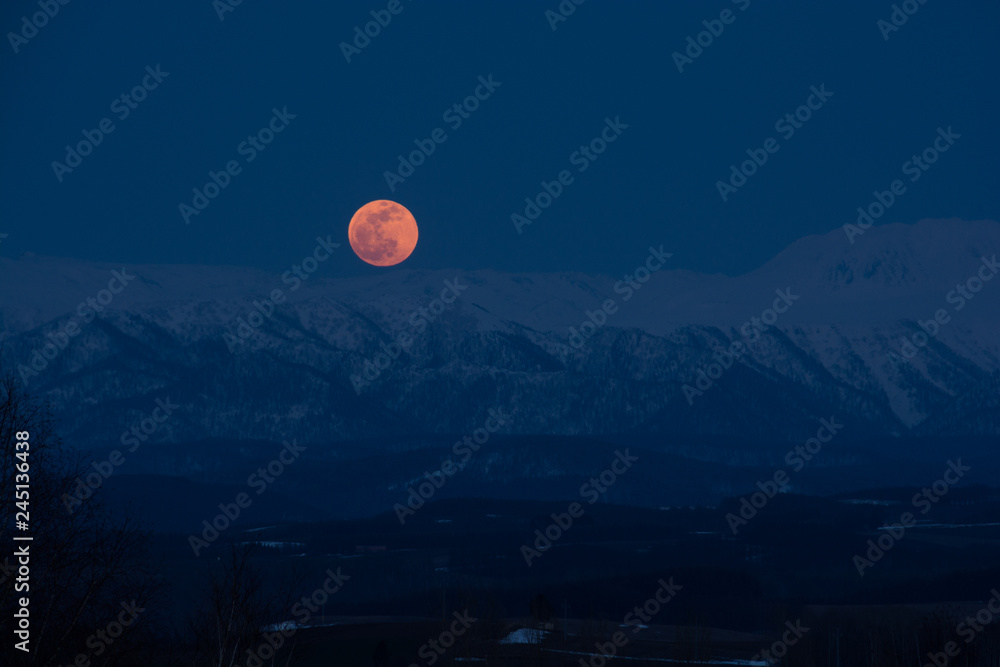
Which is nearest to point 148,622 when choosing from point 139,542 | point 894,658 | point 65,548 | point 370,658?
point 139,542

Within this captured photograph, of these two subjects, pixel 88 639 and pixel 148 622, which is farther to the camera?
pixel 148 622

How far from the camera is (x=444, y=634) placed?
160250 mm

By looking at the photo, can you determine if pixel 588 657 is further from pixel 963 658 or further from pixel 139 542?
pixel 139 542

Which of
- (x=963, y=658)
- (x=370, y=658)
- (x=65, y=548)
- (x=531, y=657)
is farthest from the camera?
(x=370, y=658)

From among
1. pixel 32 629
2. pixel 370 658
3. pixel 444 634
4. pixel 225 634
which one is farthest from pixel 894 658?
pixel 32 629

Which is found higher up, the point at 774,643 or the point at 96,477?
the point at 774,643

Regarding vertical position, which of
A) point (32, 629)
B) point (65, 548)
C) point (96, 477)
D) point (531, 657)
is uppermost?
point (531, 657)

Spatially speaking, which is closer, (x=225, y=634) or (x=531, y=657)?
(x=225, y=634)

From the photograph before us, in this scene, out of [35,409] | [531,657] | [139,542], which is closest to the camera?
[35,409]

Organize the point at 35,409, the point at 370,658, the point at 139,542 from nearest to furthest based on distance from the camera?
the point at 35,409, the point at 139,542, the point at 370,658

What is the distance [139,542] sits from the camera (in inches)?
1613

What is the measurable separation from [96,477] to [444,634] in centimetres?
12133

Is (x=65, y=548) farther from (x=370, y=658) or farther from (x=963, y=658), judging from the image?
(x=370, y=658)

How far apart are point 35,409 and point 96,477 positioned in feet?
31.2
